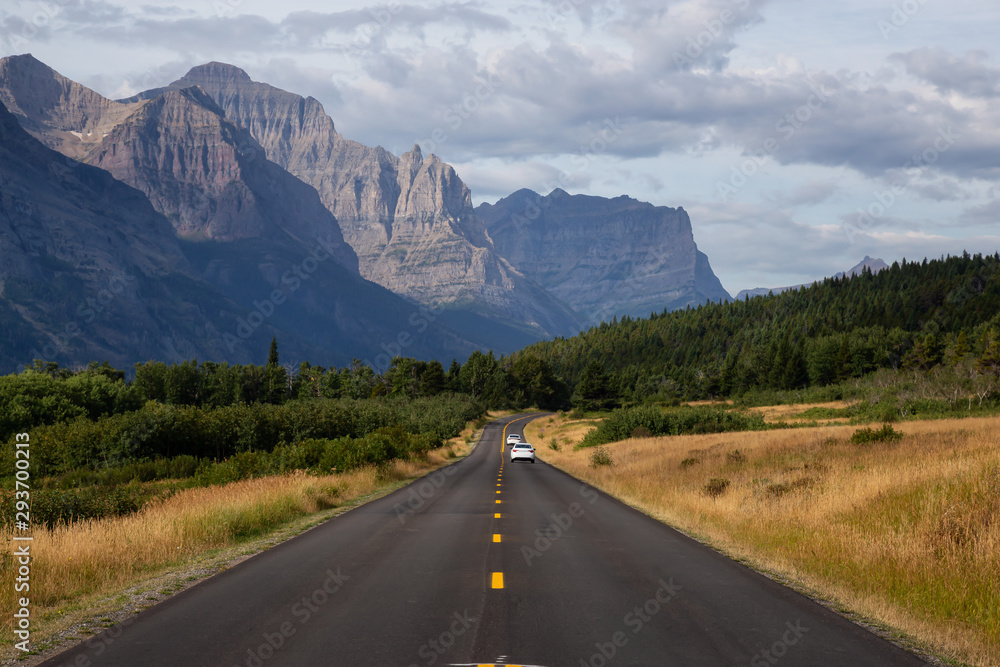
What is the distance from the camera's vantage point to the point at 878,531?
41.7 feet

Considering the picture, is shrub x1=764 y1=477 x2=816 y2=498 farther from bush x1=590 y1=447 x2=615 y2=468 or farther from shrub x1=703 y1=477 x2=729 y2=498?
bush x1=590 y1=447 x2=615 y2=468

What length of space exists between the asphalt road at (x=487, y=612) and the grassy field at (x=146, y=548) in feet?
2.63

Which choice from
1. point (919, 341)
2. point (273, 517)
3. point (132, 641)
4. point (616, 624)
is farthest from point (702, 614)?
point (919, 341)

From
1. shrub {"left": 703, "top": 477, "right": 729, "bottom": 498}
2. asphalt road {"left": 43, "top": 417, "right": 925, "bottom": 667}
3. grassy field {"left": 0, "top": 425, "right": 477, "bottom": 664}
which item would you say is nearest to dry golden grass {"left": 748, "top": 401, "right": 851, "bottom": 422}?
shrub {"left": 703, "top": 477, "right": 729, "bottom": 498}

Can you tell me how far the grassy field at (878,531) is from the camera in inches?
343

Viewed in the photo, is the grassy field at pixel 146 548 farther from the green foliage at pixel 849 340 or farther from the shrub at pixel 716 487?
the green foliage at pixel 849 340

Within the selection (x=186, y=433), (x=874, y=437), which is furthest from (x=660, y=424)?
(x=186, y=433)

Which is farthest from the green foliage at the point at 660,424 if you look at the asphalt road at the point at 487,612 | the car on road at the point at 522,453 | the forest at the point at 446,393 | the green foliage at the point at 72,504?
the green foliage at the point at 72,504

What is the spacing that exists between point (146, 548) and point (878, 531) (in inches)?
530

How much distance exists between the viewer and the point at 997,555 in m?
9.71

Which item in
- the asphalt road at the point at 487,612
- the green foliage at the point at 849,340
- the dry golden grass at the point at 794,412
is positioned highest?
the green foliage at the point at 849,340

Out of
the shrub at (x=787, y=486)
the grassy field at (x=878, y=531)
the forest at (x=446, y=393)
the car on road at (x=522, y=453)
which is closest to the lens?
the grassy field at (x=878, y=531)

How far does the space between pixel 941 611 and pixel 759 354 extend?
152 m

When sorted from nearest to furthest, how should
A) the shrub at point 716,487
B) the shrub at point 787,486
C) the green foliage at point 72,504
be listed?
the green foliage at point 72,504 → the shrub at point 787,486 → the shrub at point 716,487
